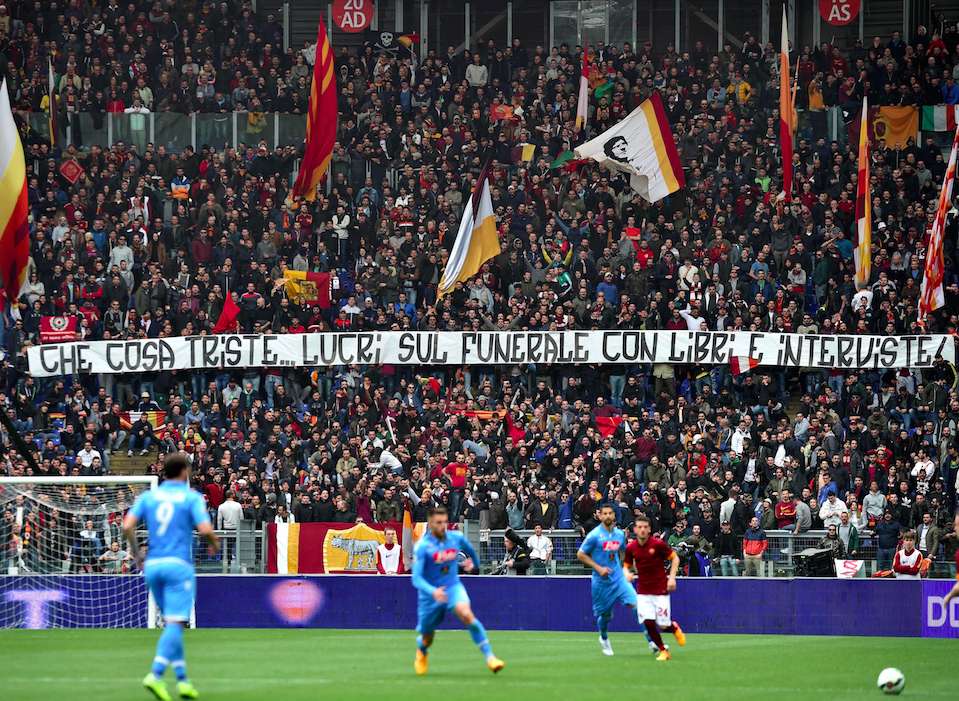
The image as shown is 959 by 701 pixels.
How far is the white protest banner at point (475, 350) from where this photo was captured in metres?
33.1

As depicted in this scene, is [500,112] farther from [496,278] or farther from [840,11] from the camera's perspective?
[840,11]

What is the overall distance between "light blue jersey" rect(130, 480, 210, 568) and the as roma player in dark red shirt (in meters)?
7.69

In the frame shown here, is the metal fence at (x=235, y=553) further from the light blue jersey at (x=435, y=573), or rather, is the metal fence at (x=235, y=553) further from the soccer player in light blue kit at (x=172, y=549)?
the soccer player in light blue kit at (x=172, y=549)

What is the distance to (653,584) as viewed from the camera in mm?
20938

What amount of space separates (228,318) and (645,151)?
931 cm

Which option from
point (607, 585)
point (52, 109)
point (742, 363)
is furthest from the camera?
point (52, 109)

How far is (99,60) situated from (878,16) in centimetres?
1984

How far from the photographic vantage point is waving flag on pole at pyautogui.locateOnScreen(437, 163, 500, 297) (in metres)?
34.4

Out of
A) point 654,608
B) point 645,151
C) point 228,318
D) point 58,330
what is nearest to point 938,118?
point 645,151

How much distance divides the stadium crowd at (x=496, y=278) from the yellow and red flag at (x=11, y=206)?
3.36 m

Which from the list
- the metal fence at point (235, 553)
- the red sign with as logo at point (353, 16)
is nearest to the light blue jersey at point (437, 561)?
the metal fence at point (235, 553)

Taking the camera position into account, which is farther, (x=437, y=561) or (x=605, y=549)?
(x=605, y=549)

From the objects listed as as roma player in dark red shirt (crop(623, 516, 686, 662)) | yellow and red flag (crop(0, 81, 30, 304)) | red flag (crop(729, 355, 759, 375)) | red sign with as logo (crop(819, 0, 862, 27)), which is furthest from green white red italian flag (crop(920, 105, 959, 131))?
as roma player in dark red shirt (crop(623, 516, 686, 662))

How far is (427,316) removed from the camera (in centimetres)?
3503
